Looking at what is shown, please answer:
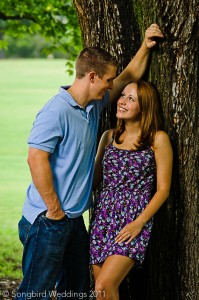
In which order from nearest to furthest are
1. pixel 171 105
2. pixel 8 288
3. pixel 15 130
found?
pixel 171 105 < pixel 8 288 < pixel 15 130

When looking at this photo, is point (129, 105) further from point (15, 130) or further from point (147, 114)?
point (15, 130)

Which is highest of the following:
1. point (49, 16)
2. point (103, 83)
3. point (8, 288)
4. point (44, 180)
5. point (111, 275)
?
point (49, 16)

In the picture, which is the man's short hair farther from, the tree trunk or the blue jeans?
the blue jeans

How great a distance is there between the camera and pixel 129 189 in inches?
181

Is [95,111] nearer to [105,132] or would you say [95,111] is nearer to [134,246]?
[105,132]

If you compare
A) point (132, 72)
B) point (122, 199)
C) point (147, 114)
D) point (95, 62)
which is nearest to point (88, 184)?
point (122, 199)

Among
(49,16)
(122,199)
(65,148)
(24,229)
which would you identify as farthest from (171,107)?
(49,16)

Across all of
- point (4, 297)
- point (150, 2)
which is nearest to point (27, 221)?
point (150, 2)

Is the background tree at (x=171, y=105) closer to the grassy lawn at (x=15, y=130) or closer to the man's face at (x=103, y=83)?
the man's face at (x=103, y=83)

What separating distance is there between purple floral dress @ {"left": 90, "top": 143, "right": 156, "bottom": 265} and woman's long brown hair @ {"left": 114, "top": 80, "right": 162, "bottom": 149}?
0.07 metres

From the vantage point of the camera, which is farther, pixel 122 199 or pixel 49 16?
pixel 49 16

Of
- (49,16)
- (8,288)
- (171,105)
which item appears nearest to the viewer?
(171,105)

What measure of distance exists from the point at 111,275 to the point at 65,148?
2.74 ft

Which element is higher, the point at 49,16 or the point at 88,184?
the point at 49,16
